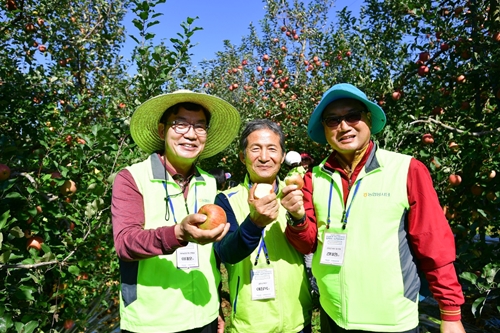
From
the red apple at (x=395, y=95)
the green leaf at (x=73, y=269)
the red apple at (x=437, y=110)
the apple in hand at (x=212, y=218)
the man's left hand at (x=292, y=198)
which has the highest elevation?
the red apple at (x=395, y=95)

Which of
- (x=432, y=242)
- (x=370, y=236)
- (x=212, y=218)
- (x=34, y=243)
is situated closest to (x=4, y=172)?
(x=34, y=243)

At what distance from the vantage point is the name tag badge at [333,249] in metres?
1.45

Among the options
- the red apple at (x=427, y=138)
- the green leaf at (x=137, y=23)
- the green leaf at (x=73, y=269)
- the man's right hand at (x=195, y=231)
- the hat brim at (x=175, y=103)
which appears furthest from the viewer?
the red apple at (x=427, y=138)

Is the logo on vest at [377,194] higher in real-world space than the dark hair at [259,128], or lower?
lower

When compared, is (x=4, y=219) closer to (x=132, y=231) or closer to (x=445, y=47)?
(x=132, y=231)

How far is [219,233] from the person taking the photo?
3.96ft

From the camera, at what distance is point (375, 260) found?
139cm

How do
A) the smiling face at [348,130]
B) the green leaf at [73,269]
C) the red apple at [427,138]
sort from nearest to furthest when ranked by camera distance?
the smiling face at [348,130] < the green leaf at [73,269] < the red apple at [427,138]

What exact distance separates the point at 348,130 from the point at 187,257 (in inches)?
34.2

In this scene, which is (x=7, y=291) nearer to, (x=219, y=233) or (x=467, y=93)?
(x=219, y=233)

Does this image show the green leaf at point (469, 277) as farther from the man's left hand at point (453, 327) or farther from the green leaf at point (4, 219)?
the green leaf at point (4, 219)

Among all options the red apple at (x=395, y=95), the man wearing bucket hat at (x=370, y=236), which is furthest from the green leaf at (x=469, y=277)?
the red apple at (x=395, y=95)

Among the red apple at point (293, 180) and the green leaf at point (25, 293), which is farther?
the green leaf at point (25, 293)

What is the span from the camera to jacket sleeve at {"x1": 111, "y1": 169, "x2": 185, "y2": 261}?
1.21 metres
